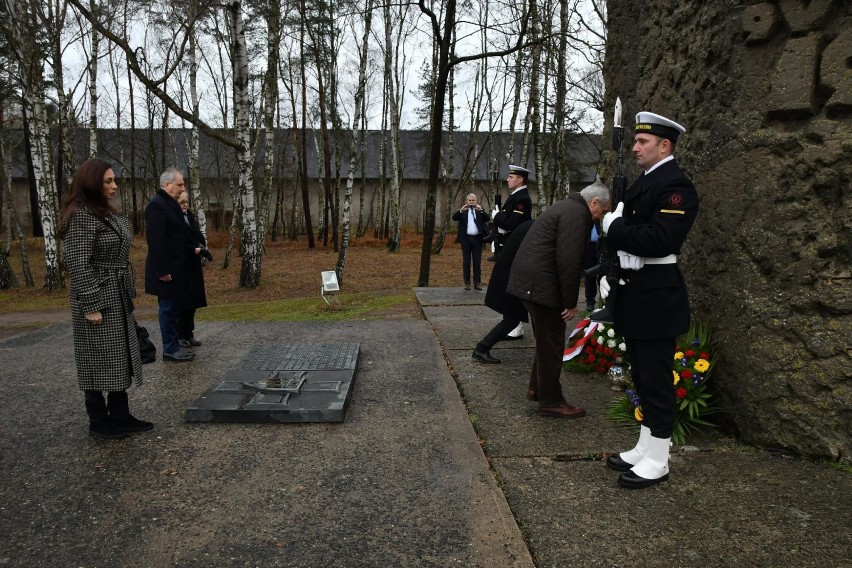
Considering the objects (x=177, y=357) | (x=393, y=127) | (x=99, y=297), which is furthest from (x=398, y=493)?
(x=393, y=127)

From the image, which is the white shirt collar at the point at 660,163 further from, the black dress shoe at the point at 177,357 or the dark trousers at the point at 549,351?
the black dress shoe at the point at 177,357

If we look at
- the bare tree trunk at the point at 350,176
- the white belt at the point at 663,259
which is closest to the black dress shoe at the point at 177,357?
the white belt at the point at 663,259

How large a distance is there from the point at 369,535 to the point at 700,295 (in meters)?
3.00

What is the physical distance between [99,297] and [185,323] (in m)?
2.82


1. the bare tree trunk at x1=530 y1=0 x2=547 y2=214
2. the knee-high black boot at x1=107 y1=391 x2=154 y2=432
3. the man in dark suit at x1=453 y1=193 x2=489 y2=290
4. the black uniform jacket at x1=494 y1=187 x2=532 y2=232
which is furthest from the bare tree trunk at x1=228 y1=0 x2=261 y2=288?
the knee-high black boot at x1=107 y1=391 x2=154 y2=432

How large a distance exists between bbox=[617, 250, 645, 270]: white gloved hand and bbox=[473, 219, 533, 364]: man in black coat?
6.82 ft

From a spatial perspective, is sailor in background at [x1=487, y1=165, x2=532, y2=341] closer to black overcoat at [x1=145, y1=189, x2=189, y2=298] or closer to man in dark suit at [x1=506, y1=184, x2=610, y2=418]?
man in dark suit at [x1=506, y1=184, x2=610, y2=418]

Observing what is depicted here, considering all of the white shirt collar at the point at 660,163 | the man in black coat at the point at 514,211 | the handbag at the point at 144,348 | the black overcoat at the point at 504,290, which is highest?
the white shirt collar at the point at 660,163

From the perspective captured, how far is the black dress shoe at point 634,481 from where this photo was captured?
3254mm

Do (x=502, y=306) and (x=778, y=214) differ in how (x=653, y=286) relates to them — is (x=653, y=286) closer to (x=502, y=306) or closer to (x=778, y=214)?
(x=778, y=214)

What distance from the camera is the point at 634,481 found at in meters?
3.25

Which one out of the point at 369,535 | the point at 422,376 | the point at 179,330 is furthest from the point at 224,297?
the point at 369,535

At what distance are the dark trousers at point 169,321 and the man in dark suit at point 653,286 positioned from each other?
173 inches

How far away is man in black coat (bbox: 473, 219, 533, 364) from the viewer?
558cm
